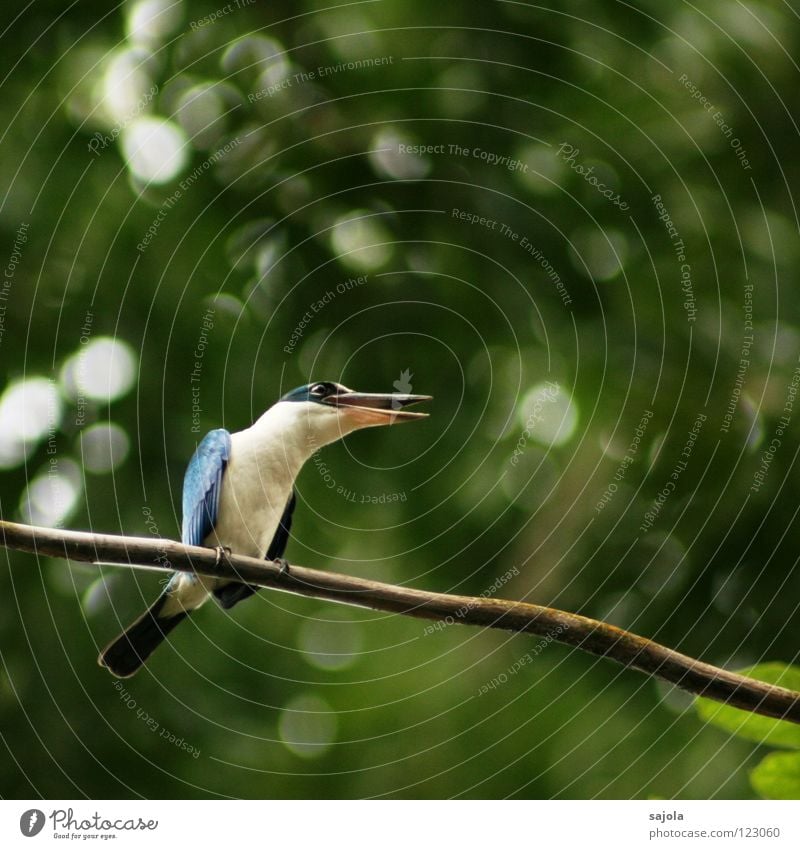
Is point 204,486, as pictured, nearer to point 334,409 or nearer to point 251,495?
point 251,495

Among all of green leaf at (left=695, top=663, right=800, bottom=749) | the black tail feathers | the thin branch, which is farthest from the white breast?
green leaf at (left=695, top=663, right=800, bottom=749)

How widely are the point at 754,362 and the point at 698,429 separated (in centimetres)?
16

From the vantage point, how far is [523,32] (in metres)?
1.73

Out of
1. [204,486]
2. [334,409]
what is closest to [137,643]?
[204,486]

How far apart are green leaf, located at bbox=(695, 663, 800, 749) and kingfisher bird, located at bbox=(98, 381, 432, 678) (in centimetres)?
68

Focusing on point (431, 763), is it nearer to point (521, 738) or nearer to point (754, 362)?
point (521, 738)

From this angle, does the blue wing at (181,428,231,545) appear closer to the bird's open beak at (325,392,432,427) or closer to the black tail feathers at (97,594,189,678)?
the black tail feathers at (97,594,189,678)

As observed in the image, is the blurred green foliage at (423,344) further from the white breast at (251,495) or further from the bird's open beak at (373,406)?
the bird's open beak at (373,406)

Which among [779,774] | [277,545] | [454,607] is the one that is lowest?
[779,774]

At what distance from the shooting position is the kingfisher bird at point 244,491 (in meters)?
1.42

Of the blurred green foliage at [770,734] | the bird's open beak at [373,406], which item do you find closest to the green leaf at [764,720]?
the blurred green foliage at [770,734]

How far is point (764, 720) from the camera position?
0.83 meters

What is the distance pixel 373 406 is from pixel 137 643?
53cm

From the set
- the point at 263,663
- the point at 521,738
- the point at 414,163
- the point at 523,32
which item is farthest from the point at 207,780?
the point at 523,32
